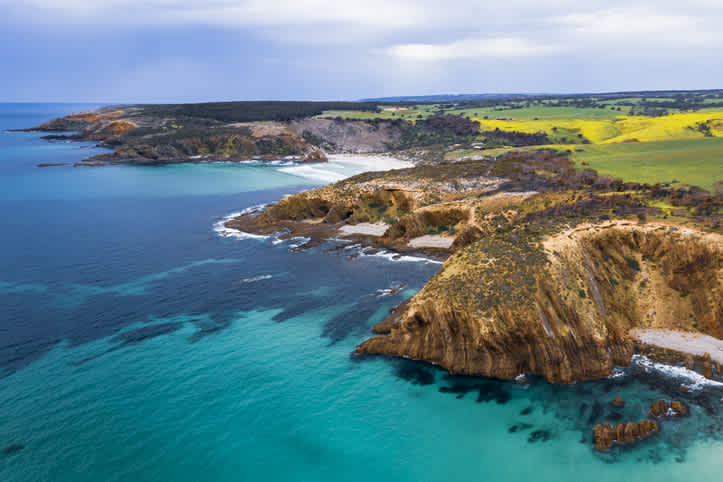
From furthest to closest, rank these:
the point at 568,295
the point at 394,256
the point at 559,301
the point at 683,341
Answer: the point at 394,256 → the point at 683,341 → the point at 568,295 → the point at 559,301

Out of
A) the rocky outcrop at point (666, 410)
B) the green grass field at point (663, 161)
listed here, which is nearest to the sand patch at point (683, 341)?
the rocky outcrop at point (666, 410)

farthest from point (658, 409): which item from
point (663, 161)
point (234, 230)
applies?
point (234, 230)

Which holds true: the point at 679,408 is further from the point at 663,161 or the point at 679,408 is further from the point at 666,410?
the point at 663,161

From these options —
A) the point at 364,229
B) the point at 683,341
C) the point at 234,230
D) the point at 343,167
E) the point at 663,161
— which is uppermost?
the point at 663,161

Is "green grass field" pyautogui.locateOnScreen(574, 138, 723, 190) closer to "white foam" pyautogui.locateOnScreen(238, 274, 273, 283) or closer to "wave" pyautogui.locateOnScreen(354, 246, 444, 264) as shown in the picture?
"wave" pyautogui.locateOnScreen(354, 246, 444, 264)

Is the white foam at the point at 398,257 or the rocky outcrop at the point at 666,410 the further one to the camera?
the white foam at the point at 398,257

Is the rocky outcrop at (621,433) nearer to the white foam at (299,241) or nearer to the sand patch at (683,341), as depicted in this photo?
the sand patch at (683,341)

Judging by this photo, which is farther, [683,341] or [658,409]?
[683,341]
